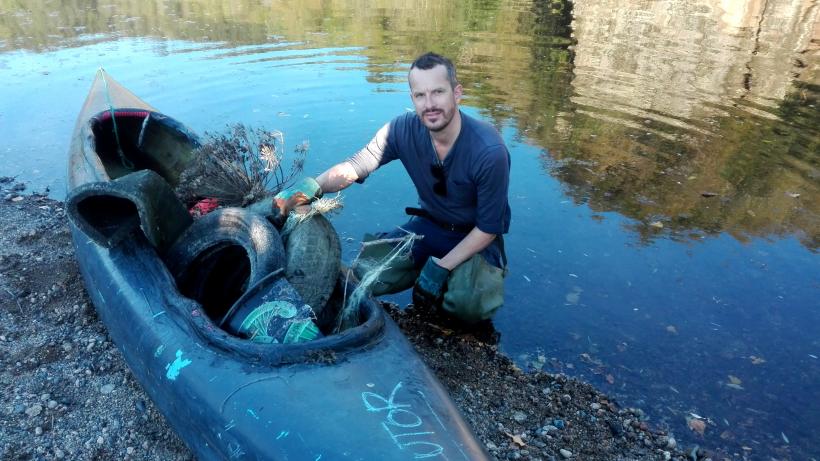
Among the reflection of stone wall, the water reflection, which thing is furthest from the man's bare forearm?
the reflection of stone wall

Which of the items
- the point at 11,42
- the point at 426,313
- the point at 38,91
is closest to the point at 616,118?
the point at 426,313

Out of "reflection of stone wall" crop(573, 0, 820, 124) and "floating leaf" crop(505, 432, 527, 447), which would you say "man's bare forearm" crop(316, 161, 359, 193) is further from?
"reflection of stone wall" crop(573, 0, 820, 124)

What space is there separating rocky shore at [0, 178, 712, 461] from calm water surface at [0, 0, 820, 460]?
300 millimetres

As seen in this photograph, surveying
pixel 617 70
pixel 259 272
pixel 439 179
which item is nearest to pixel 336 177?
pixel 439 179

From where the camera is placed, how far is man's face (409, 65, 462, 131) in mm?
3721

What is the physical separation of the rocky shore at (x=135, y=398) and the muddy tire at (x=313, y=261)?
102cm

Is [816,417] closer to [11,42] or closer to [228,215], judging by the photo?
[228,215]

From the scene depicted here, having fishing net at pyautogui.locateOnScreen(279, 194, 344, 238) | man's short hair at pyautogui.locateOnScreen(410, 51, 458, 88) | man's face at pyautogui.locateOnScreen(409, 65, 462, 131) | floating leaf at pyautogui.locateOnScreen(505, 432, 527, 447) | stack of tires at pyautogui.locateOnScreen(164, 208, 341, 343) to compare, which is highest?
man's short hair at pyautogui.locateOnScreen(410, 51, 458, 88)

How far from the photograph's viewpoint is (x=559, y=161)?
7.48 meters

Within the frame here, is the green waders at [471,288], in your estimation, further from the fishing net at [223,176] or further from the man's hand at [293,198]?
the fishing net at [223,176]

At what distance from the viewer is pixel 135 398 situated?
363cm

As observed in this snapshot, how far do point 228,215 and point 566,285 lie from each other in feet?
9.79

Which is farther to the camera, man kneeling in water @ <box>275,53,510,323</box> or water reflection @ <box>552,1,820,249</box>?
water reflection @ <box>552,1,820,249</box>

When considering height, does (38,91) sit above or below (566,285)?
above
